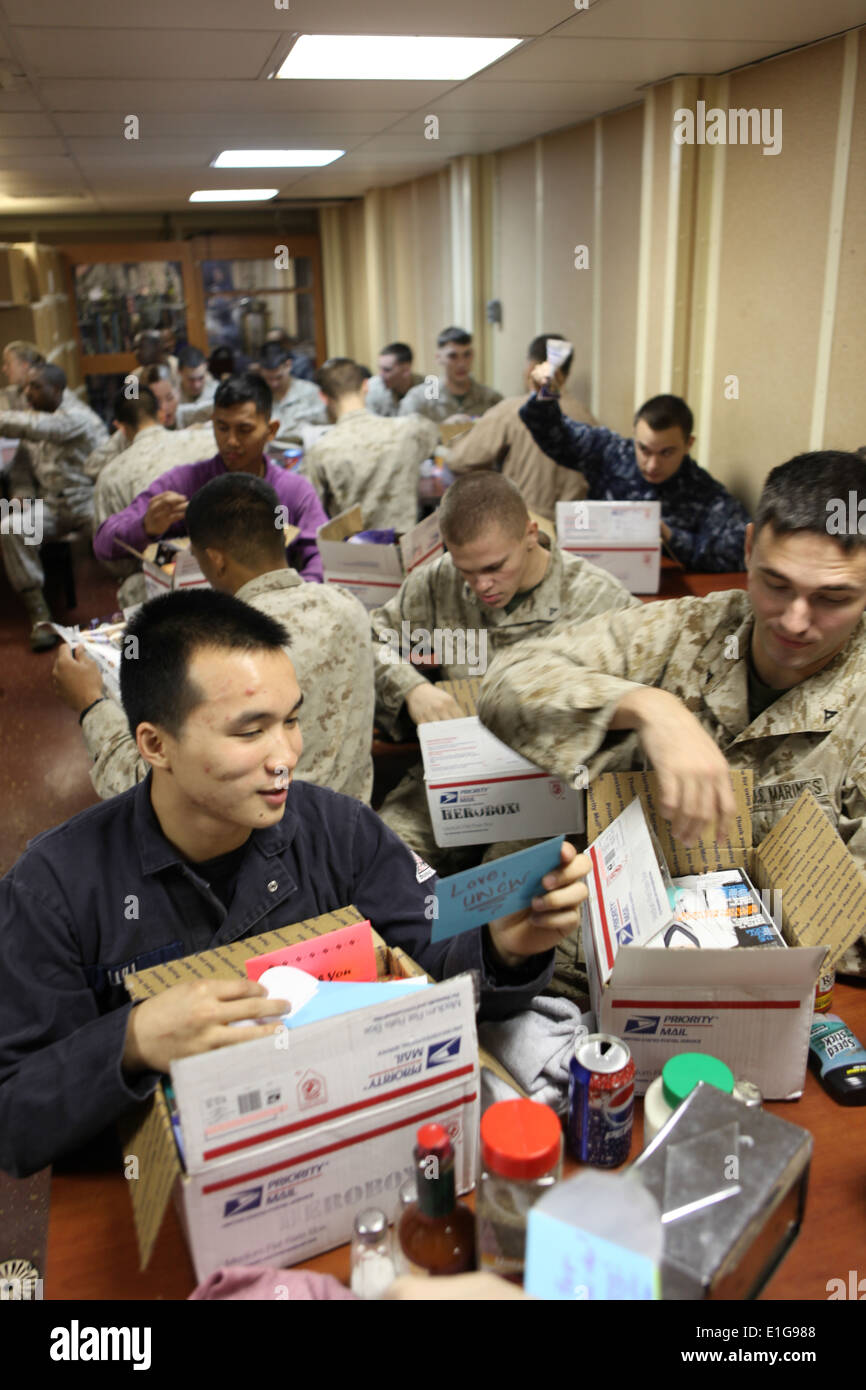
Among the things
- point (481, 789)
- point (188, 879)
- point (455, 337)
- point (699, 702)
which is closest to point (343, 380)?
point (455, 337)

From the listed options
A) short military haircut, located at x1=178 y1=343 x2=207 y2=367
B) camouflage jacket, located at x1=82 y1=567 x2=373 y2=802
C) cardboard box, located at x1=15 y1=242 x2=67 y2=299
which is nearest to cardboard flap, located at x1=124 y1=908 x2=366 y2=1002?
camouflage jacket, located at x1=82 y1=567 x2=373 y2=802

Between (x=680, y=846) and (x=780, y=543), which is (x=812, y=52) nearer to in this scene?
(x=780, y=543)

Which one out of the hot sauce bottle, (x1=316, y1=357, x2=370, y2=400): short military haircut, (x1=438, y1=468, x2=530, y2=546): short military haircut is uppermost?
(x1=316, y1=357, x2=370, y2=400): short military haircut

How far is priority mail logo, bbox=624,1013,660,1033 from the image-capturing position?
1.29 meters

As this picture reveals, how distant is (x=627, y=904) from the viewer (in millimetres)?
1408

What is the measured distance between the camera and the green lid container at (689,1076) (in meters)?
1.14

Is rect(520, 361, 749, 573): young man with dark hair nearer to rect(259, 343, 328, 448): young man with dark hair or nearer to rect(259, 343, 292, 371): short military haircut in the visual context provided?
rect(259, 343, 328, 448): young man with dark hair

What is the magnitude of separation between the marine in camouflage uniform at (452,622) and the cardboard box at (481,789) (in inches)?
16.3

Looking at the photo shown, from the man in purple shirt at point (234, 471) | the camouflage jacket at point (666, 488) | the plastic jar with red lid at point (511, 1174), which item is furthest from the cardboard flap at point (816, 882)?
the camouflage jacket at point (666, 488)

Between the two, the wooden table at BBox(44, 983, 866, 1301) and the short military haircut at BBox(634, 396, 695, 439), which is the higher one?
the short military haircut at BBox(634, 396, 695, 439)

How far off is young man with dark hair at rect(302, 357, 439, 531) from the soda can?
156 inches

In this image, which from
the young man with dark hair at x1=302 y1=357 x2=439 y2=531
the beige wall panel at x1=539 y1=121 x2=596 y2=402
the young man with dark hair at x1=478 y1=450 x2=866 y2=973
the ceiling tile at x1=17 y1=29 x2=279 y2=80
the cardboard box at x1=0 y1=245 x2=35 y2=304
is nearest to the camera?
the young man with dark hair at x1=478 y1=450 x2=866 y2=973

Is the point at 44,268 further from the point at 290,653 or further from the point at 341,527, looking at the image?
the point at 290,653

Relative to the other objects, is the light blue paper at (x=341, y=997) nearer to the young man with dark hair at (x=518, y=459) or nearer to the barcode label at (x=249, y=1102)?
the barcode label at (x=249, y=1102)
